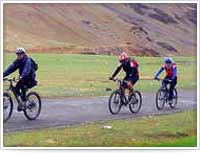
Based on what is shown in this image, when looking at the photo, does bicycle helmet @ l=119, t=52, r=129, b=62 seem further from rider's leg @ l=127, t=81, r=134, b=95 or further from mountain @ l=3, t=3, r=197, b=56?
rider's leg @ l=127, t=81, r=134, b=95

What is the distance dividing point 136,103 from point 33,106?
2297 millimetres

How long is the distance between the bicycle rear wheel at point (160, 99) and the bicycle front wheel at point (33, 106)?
2.80 metres

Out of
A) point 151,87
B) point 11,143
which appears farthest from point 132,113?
point 11,143

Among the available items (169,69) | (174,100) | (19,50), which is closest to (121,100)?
(174,100)

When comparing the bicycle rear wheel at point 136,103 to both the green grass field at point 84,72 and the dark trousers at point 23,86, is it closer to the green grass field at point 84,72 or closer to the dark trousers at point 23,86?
the green grass field at point 84,72

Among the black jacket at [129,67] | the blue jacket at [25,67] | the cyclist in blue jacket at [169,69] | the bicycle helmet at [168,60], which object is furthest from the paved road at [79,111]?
the black jacket at [129,67]

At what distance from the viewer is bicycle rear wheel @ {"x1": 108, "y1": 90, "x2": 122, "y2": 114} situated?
2098cm

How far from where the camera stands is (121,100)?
69.2ft

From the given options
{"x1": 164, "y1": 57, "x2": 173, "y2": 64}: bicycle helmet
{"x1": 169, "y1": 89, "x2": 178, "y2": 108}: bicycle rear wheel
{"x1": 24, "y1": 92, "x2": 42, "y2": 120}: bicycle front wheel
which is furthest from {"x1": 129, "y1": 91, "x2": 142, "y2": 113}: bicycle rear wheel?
{"x1": 24, "y1": 92, "x2": 42, "y2": 120}: bicycle front wheel

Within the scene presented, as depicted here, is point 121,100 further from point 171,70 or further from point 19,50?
point 19,50

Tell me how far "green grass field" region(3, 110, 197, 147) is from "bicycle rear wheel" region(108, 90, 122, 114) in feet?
2.53

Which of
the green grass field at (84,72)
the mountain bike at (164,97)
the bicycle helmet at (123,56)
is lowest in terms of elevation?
the mountain bike at (164,97)

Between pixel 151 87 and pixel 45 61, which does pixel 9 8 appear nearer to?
pixel 45 61

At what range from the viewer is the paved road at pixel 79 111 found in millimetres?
19672
